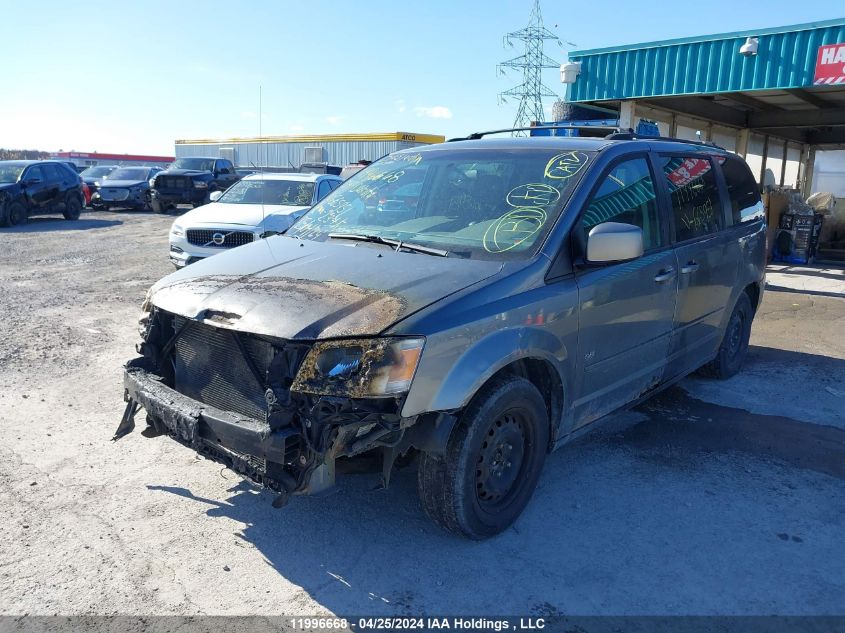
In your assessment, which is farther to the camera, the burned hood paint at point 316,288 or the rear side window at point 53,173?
the rear side window at point 53,173

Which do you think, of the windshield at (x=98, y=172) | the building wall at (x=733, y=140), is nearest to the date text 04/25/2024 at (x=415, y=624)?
the building wall at (x=733, y=140)

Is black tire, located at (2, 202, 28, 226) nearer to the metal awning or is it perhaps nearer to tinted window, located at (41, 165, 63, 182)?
tinted window, located at (41, 165, 63, 182)

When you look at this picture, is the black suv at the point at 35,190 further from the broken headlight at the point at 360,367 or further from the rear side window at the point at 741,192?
the broken headlight at the point at 360,367

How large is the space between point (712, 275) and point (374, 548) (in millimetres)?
3253

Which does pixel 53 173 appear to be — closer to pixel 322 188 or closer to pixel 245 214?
pixel 322 188

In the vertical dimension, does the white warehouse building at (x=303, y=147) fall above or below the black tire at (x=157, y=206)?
above

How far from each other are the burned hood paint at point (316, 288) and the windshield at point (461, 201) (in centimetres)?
24

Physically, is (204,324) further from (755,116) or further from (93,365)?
(755,116)

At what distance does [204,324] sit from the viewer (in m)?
3.25

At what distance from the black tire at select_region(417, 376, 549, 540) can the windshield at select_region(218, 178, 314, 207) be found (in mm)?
7815

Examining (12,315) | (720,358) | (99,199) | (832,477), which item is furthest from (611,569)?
(99,199)

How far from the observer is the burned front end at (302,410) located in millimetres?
2865

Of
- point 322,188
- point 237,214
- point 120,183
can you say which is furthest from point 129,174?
point 237,214

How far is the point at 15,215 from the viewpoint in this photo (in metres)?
18.0
